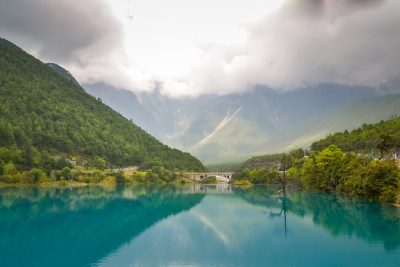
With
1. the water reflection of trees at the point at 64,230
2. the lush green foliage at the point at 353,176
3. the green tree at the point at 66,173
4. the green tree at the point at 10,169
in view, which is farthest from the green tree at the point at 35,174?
the lush green foliage at the point at 353,176

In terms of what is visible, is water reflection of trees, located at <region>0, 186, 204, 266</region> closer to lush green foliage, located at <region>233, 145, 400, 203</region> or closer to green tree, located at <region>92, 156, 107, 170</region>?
lush green foliage, located at <region>233, 145, 400, 203</region>

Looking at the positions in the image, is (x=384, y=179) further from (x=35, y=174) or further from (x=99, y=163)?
(x=99, y=163)

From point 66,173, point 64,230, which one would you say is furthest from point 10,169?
point 64,230

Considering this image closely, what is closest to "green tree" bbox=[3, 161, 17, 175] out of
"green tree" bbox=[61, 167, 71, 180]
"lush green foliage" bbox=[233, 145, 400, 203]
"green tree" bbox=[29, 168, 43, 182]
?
"green tree" bbox=[29, 168, 43, 182]

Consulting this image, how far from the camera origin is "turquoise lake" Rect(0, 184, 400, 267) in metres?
31.3

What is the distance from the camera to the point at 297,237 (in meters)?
41.4

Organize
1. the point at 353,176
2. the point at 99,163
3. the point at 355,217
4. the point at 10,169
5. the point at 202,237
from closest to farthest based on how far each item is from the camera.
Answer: the point at 202,237
the point at 355,217
the point at 353,176
the point at 10,169
the point at 99,163

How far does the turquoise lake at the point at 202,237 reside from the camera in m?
31.3

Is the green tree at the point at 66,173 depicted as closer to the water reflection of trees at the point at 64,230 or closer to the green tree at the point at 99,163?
the green tree at the point at 99,163

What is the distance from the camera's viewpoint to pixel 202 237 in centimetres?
4203

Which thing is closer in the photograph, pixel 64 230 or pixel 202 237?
pixel 202 237

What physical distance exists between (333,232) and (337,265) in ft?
49.7

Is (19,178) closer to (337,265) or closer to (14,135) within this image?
(14,135)

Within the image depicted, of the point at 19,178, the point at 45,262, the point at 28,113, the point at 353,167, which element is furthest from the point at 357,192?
the point at 28,113
